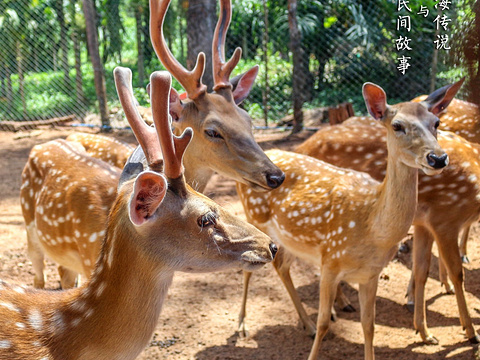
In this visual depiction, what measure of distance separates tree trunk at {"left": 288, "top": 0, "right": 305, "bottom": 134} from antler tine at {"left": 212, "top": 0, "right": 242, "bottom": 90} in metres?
4.69

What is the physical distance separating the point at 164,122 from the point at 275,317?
267cm

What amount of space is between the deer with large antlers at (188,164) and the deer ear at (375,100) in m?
0.84

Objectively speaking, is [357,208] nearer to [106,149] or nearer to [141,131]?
[141,131]

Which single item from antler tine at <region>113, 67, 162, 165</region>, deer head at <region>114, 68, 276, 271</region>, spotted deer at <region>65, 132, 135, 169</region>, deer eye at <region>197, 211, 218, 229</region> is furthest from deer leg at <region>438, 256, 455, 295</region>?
antler tine at <region>113, 67, 162, 165</region>

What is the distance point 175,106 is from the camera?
3.40 m

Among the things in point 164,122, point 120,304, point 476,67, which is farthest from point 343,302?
point 476,67

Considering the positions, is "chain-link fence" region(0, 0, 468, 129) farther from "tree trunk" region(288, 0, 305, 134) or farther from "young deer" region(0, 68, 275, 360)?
"young deer" region(0, 68, 275, 360)

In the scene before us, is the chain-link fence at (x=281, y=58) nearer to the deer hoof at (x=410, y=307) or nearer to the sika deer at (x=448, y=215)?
the sika deer at (x=448, y=215)

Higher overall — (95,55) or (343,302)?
(95,55)

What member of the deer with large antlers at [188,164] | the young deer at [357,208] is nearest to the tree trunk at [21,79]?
the deer with large antlers at [188,164]

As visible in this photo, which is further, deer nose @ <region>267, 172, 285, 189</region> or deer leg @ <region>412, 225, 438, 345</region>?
deer leg @ <region>412, 225, 438, 345</region>

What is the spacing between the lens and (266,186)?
3.06 m

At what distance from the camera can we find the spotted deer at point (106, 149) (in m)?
4.52

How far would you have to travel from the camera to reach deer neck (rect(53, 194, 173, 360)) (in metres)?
2.05
